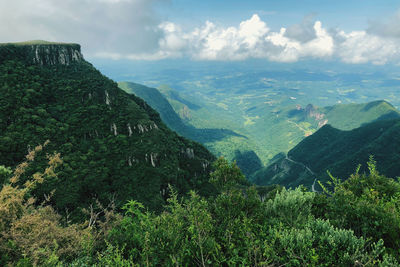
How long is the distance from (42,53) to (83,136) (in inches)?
3028

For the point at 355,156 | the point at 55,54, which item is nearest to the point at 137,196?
the point at 55,54

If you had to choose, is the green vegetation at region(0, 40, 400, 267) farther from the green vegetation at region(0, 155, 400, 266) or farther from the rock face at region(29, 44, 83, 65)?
the rock face at region(29, 44, 83, 65)

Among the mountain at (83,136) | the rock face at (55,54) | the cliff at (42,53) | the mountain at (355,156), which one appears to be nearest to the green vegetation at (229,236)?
the mountain at (83,136)

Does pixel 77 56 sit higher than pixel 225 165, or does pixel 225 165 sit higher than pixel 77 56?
pixel 77 56

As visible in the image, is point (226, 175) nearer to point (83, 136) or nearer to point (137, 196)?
point (137, 196)

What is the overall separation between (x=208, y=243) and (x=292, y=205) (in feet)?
33.5

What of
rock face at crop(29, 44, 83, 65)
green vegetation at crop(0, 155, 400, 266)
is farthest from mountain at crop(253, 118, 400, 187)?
rock face at crop(29, 44, 83, 65)

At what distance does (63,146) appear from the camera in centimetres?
7925

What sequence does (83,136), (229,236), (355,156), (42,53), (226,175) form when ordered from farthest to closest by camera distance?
(355,156) → (42,53) → (83,136) → (226,175) → (229,236)

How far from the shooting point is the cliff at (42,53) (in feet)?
346

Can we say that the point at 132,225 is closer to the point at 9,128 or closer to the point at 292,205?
the point at 292,205

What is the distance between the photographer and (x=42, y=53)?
12156 centimetres

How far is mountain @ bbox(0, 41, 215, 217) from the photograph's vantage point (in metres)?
71.2

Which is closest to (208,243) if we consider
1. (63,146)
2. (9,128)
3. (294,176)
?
(63,146)
